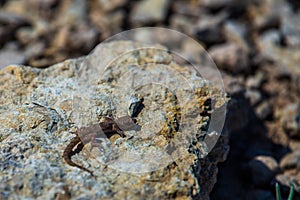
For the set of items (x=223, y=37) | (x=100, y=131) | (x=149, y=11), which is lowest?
(x=100, y=131)

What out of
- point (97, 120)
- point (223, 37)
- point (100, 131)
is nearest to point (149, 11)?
point (223, 37)

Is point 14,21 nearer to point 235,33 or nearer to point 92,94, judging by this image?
point 235,33

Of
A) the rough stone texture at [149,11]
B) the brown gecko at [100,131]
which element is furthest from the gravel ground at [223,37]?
the brown gecko at [100,131]

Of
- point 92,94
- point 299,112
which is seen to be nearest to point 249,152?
point 299,112

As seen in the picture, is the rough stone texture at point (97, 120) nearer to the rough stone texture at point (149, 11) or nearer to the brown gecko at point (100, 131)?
the brown gecko at point (100, 131)

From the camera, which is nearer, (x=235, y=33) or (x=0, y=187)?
(x=0, y=187)

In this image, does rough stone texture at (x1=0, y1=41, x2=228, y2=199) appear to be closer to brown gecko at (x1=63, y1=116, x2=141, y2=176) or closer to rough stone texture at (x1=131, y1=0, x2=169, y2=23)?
brown gecko at (x1=63, y1=116, x2=141, y2=176)

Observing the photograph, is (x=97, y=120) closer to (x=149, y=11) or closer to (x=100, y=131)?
(x=100, y=131)
